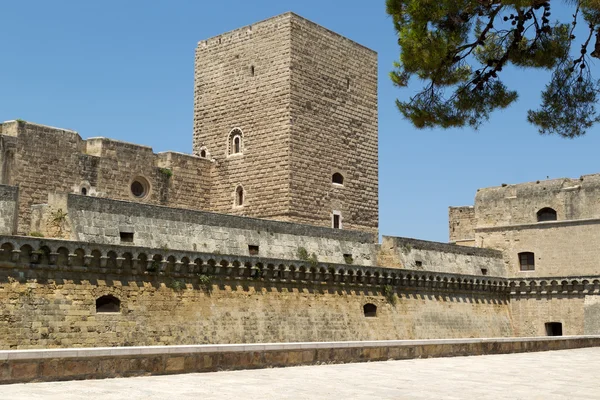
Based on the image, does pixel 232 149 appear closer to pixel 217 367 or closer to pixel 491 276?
pixel 491 276

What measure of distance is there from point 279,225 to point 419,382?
11.4m

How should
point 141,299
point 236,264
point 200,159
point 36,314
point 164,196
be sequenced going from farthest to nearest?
1. point 200,159
2. point 164,196
3. point 236,264
4. point 141,299
5. point 36,314

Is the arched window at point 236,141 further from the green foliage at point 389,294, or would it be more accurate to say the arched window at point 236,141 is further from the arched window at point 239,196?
the green foliage at point 389,294


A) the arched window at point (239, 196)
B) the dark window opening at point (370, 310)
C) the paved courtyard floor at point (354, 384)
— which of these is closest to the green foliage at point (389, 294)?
the dark window opening at point (370, 310)

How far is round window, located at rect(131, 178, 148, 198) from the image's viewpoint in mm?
23516

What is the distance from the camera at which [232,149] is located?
2675 centimetres

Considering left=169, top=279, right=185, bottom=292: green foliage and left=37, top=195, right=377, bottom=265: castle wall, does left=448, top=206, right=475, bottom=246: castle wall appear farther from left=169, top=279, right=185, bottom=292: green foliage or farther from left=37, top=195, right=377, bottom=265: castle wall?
left=169, top=279, right=185, bottom=292: green foliage

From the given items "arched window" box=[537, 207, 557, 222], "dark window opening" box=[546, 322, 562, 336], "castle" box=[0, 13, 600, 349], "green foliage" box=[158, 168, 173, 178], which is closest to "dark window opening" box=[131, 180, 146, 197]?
"castle" box=[0, 13, 600, 349]

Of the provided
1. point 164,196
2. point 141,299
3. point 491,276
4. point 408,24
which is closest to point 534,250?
point 491,276

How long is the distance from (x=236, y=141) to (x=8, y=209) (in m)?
11.7

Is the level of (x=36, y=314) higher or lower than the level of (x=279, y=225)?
lower

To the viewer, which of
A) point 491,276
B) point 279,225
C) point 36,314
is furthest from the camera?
point 491,276

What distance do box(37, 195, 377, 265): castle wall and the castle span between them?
0.05 meters

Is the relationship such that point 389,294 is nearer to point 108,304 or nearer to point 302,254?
point 302,254
